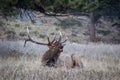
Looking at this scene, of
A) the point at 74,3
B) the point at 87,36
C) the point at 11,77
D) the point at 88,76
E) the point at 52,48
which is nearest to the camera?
the point at 11,77

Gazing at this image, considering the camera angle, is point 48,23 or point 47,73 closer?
point 47,73

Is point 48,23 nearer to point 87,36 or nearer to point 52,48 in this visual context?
point 87,36

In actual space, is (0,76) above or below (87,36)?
above

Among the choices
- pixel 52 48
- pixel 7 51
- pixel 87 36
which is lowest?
pixel 87 36

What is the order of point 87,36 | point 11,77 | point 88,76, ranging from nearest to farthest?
point 11,77 < point 88,76 < point 87,36

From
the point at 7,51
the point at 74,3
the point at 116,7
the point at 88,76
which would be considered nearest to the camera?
the point at 88,76

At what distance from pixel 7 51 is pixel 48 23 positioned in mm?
27496

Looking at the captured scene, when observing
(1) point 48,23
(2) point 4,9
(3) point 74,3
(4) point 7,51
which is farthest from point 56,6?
(1) point 48,23

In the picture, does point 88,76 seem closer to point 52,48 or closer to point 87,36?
point 52,48

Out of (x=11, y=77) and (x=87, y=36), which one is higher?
(x=11, y=77)

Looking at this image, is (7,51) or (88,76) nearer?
(88,76)

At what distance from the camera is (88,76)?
7234mm

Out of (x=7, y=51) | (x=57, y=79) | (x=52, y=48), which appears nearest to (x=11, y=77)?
(x=57, y=79)

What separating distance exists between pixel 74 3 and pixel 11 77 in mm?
6764
